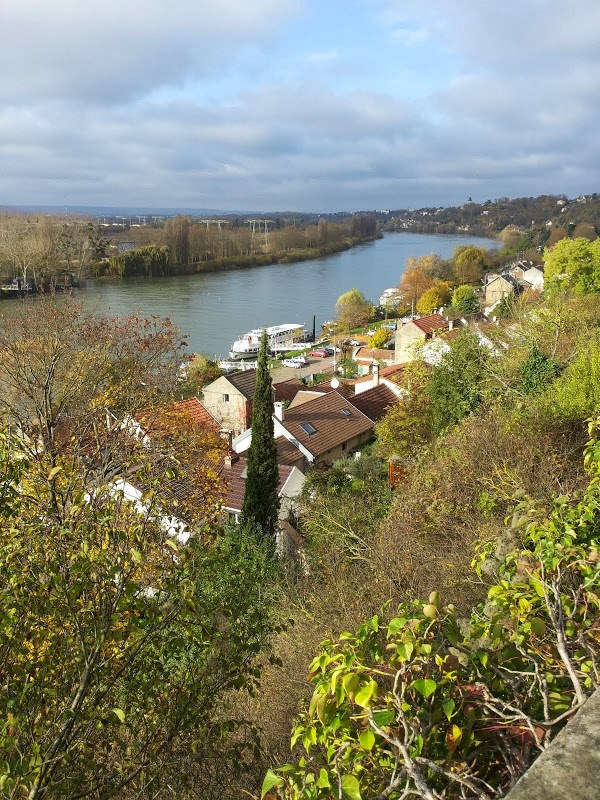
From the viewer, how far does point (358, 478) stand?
14.7 m

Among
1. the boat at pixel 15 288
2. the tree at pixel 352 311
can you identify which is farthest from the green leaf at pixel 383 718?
the tree at pixel 352 311

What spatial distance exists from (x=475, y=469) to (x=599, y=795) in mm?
8544

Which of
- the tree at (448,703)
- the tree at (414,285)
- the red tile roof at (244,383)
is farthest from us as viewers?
the tree at (414,285)

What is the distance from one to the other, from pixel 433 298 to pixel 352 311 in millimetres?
6992

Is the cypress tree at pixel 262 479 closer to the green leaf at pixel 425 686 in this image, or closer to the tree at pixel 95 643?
the tree at pixel 95 643

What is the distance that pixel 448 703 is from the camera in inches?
78.6

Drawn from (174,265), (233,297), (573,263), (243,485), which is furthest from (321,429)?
(174,265)

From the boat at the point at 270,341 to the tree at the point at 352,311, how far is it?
3495 mm

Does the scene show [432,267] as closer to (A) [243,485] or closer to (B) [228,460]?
(B) [228,460]

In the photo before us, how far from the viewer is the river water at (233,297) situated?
41688 millimetres

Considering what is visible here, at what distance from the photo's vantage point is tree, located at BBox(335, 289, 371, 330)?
48.2m

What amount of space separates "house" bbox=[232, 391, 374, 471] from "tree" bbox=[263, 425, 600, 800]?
1483 centimetres

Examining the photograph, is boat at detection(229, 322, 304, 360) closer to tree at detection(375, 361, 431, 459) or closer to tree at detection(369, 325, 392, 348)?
tree at detection(369, 325, 392, 348)

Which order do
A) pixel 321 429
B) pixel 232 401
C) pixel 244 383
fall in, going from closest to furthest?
pixel 321 429, pixel 232 401, pixel 244 383
